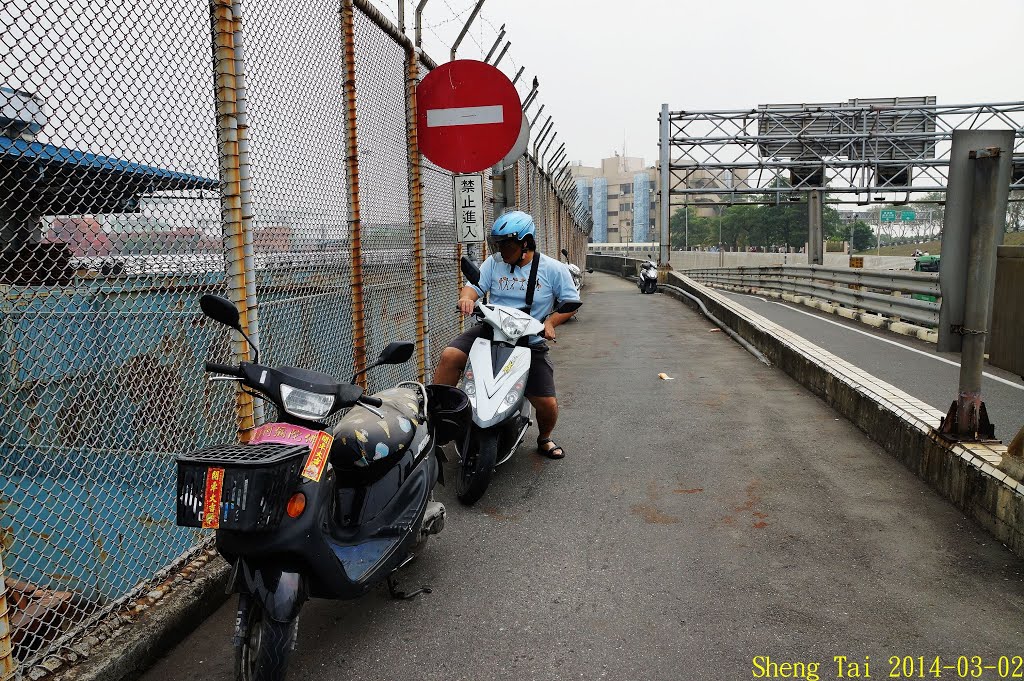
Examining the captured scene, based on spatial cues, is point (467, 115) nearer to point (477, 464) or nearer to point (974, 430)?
point (477, 464)

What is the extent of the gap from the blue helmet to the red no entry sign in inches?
46.1

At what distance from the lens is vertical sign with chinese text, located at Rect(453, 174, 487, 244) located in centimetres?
711

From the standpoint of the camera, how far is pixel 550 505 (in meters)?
4.86

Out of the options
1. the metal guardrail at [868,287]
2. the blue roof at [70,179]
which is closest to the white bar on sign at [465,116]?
the blue roof at [70,179]

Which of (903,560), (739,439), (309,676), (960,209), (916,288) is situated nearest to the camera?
(309,676)

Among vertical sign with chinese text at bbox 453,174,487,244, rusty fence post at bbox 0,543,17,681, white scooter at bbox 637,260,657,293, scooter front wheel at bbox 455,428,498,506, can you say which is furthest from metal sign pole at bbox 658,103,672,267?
rusty fence post at bbox 0,543,17,681

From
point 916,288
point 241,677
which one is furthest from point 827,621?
point 916,288

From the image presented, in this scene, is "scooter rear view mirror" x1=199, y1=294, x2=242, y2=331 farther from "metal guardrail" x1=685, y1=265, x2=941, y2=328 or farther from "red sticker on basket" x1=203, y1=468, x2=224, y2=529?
"metal guardrail" x1=685, y1=265, x2=941, y2=328

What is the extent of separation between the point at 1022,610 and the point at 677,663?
1.60m

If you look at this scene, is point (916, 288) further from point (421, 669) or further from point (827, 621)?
point (421, 669)

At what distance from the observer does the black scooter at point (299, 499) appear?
7.96ft

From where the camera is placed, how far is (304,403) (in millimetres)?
2822

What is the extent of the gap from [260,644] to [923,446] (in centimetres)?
440

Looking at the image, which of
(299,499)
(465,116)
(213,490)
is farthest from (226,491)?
(465,116)
